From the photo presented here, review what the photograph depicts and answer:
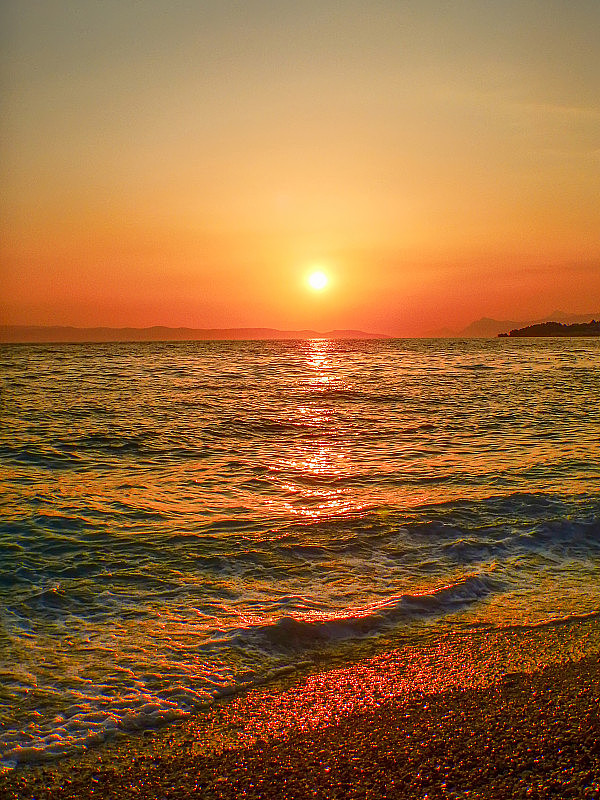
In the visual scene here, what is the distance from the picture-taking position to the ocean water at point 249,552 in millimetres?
4695

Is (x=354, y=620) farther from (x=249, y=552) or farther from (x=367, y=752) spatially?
(x=249, y=552)

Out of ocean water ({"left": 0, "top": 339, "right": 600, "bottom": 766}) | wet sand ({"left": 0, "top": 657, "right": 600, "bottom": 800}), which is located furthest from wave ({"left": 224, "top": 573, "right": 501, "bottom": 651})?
wet sand ({"left": 0, "top": 657, "right": 600, "bottom": 800})

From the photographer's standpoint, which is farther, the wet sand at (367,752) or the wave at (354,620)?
the wave at (354,620)

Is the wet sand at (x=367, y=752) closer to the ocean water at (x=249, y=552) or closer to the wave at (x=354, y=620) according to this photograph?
the ocean water at (x=249, y=552)

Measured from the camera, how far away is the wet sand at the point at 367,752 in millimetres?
3232

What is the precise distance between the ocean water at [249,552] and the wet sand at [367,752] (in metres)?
0.36

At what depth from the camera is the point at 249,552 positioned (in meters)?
7.44

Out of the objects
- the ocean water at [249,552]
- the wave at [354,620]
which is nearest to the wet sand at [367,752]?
the ocean water at [249,552]

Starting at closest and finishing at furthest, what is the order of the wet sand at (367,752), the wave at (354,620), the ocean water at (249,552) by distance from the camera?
the wet sand at (367,752)
the ocean water at (249,552)
the wave at (354,620)

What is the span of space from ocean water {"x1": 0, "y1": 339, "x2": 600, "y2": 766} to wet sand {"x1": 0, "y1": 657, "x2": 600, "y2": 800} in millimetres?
355

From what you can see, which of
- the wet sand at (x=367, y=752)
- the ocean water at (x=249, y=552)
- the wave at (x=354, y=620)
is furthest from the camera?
the wave at (x=354, y=620)

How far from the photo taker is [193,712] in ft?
13.5

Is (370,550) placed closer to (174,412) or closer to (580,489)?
(580,489)

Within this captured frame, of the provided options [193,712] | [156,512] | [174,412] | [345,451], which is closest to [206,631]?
[193,712]
